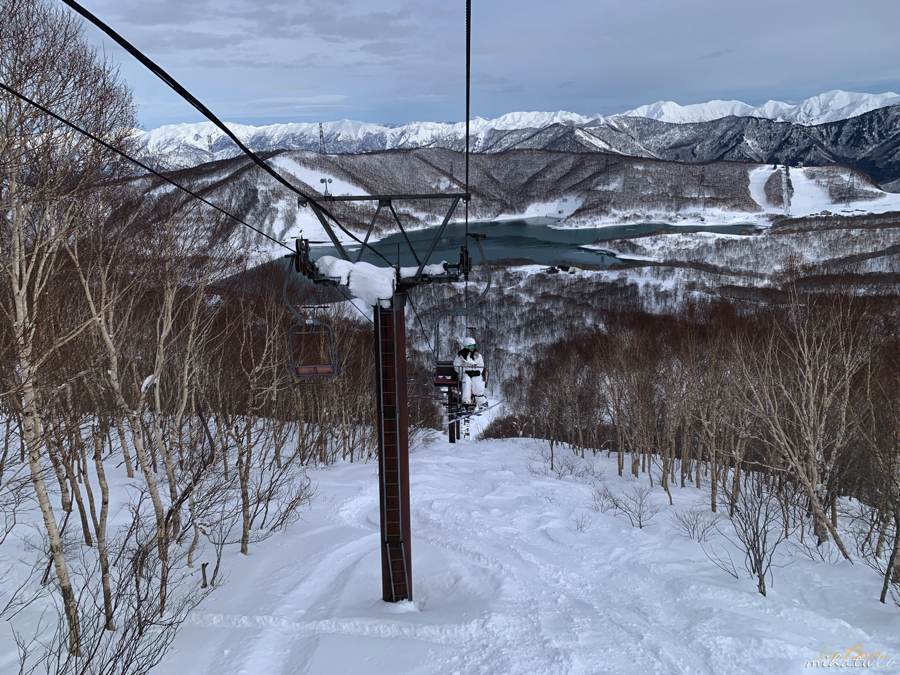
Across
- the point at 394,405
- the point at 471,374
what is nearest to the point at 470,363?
the point at 471,374

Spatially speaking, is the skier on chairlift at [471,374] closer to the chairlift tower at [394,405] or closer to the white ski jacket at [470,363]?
the white ski jacket at [470,363]

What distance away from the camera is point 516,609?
30.8 ft

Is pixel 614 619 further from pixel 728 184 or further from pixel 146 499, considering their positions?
pixel 728 184

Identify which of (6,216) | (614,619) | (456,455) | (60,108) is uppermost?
(60,108)

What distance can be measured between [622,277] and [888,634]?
252 ft

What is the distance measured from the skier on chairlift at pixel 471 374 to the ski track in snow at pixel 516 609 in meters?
3.75

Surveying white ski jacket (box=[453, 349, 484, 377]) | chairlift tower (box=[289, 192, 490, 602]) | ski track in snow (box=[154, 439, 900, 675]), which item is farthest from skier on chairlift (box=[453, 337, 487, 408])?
chairlift tower (box=[289, 192, 490, 602])

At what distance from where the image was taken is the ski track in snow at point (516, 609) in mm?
7980

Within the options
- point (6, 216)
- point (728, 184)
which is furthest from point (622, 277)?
point (728, 184)

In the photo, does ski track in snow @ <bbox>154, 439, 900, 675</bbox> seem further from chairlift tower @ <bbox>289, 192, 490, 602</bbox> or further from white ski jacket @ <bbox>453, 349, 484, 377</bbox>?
white ski jacket @ <bbox>453, 349, 484, 377</bbox>

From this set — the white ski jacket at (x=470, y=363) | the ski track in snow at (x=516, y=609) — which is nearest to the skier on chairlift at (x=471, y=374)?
the white ski jacket at (x=470, y=363)

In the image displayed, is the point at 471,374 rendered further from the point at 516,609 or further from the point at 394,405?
the point at 516,609

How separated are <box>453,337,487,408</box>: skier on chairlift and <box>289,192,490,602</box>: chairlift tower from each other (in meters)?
4.38

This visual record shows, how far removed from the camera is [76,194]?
838 cm
